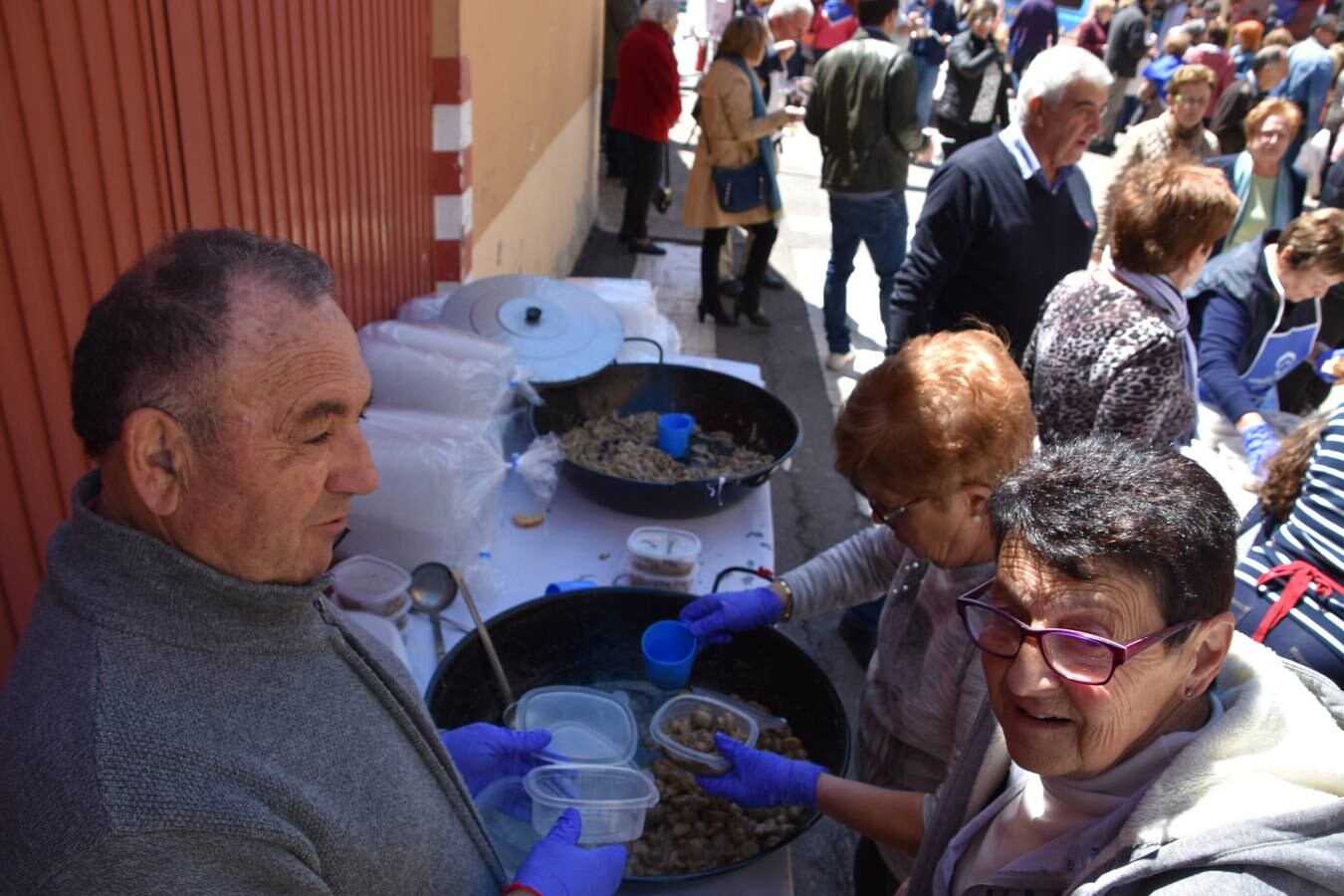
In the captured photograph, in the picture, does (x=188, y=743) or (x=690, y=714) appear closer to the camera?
(x=188, y=743)

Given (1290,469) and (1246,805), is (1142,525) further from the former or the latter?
(1290,469)

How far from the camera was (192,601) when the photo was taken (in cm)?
97

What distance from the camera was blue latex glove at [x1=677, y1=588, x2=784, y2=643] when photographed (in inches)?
77.9

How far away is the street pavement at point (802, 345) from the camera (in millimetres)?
3503

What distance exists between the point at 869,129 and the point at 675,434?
296 centimetres

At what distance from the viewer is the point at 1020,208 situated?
9.92 feet

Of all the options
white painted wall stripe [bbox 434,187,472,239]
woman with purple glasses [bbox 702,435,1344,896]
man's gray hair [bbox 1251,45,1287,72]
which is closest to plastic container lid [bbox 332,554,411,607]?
woman with purple glasses [bbox 702,435,1344,896]

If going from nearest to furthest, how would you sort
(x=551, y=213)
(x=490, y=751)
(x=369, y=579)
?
(x=490, y=751) < (x=369, y=579) < (x=551, y=213)

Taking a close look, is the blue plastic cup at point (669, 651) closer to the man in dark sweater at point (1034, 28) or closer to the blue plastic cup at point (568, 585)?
the blue plastic cup at point (568, 585)

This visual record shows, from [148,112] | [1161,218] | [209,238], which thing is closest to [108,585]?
[209,238]

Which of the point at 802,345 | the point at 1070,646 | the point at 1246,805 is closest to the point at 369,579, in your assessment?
the point at 1070,646

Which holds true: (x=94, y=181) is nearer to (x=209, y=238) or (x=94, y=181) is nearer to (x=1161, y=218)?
(x=209, y=238)

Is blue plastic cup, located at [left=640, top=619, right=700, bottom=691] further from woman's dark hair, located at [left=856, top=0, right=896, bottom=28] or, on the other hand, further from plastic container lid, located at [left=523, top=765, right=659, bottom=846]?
woman's dark hair, located at [left=856, top=0, right=896, bottom=28]

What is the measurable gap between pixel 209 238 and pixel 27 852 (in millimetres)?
662
